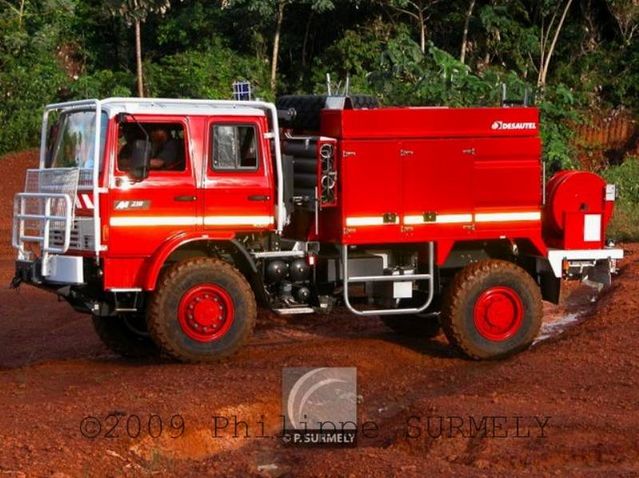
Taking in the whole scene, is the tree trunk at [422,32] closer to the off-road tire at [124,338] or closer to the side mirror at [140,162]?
the off-road tire at [124,338]

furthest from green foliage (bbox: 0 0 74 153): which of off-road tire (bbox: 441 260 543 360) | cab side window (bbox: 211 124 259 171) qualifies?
off-road tire (bbox: 441 260 543 360)

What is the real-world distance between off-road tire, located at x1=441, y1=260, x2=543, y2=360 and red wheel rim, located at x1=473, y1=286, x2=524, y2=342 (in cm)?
3

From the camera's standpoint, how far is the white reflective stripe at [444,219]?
1177cm

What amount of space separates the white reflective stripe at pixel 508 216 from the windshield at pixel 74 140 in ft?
12.0

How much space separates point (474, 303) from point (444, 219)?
87 cm

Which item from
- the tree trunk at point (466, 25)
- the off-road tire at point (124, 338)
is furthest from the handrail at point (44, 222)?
the tree trunk at point (466, 25)

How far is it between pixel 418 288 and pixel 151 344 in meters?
2.78

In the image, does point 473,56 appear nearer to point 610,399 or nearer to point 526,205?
point 526,205

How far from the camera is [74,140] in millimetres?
11641

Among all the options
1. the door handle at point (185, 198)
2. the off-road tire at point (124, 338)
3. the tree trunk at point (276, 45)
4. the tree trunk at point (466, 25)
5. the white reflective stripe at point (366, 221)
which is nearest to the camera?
the door handle at point (185, 198)

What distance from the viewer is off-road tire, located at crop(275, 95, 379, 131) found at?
39.3 feet

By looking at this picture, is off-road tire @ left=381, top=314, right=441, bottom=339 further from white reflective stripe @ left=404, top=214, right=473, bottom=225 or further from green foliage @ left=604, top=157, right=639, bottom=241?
green foliage @ left=604, top=157, right=639, bottom=241

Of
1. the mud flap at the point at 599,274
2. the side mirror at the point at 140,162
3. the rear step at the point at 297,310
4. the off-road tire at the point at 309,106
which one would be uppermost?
the off-road tire at the point at 309,106

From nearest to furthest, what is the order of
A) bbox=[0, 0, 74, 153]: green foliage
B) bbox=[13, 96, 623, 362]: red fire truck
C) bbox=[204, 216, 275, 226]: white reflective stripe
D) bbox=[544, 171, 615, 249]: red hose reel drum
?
1. bbox=[13, 96, 623, 362]: red fire truck
2. bbox=[204, 216, 275, 226]: white reflective stripe
3. bbox=[544, 171, 615, 249]: red hose reel drum
4. bbox=[0, 0, 74, 153]: green foliage
